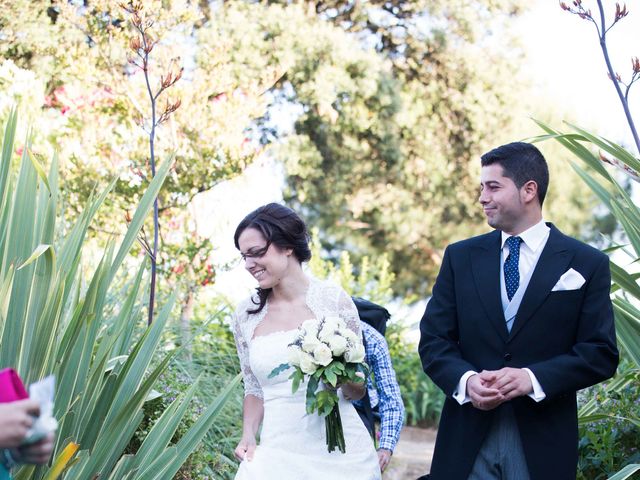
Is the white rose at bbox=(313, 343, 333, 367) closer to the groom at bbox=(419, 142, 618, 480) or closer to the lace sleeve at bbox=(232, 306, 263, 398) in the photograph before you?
the groom at bbox=(419, 142, 618, 480)

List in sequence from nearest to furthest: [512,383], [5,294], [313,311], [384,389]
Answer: [5,294] → [512,383] → [313,311] → [384,389]

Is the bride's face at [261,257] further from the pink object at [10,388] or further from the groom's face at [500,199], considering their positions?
the pink object at [10,388]

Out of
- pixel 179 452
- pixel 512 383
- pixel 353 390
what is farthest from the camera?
pixel 353 390

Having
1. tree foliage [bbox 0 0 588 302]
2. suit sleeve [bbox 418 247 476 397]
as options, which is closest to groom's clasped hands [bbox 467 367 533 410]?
suit sleeve [bbox 418 247 476 397]

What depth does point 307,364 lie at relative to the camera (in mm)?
3566

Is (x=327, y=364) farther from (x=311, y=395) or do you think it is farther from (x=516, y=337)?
(x=516, y=337)

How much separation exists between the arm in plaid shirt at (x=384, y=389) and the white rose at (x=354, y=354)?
0.52 meters

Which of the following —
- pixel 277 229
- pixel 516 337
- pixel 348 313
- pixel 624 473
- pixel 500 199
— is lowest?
pixel 624 473

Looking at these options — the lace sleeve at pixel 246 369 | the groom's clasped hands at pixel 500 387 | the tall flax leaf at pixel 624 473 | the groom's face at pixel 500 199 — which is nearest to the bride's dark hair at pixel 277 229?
the lace sleeve at pixel 246 369

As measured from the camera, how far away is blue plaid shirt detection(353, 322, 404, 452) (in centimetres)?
409

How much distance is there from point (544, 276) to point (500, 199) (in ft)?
1.08

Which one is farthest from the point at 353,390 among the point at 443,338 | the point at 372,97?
the point at 372,97

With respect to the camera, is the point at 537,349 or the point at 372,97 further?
the point at 372,97

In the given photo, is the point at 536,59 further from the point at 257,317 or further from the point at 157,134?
the point at 257,317
